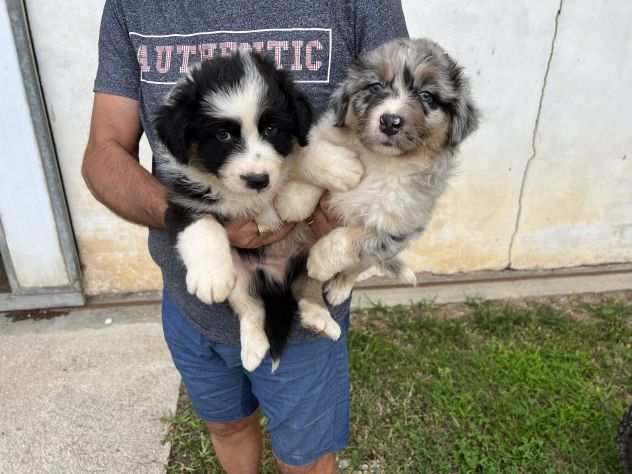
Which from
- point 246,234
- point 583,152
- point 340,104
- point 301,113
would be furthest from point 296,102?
point 583,152

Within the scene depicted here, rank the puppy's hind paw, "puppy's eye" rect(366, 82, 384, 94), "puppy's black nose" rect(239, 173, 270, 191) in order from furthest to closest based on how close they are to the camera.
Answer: the puppy's hind paw < "puppy's eye" rect(366, 82, 384, 94) < "puppy's black nose" rect(239, 173, 270, 191)

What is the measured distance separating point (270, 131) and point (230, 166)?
17 centimetres

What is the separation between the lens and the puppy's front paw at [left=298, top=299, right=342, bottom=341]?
200 centimetres

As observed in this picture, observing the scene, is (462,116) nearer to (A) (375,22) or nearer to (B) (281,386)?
(A) (375,22)

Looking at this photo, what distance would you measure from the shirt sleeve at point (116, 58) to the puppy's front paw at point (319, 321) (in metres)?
0.97

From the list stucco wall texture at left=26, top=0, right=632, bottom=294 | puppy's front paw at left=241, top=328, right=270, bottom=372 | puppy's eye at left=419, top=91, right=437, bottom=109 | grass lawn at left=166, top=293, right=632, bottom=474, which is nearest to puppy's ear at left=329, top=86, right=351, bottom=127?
puppy's eye at left=419, top=91, right=437, bottom=109

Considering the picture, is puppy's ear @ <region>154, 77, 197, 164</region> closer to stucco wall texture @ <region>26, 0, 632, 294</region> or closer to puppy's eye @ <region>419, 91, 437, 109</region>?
puppy's eye @ <region>419, 91, 437, 109</region>

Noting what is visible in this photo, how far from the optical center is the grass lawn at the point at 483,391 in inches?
117

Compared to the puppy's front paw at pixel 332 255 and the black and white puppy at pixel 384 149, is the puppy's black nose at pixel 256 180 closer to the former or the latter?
the black and white puppy at pixel 384 149

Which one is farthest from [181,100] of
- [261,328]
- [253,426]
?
[253,426]

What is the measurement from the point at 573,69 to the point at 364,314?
219 centimetres

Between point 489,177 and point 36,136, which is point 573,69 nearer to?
point 489,177

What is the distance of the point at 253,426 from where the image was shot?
2488mm

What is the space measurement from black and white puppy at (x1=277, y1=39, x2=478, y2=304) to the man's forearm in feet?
1.42
